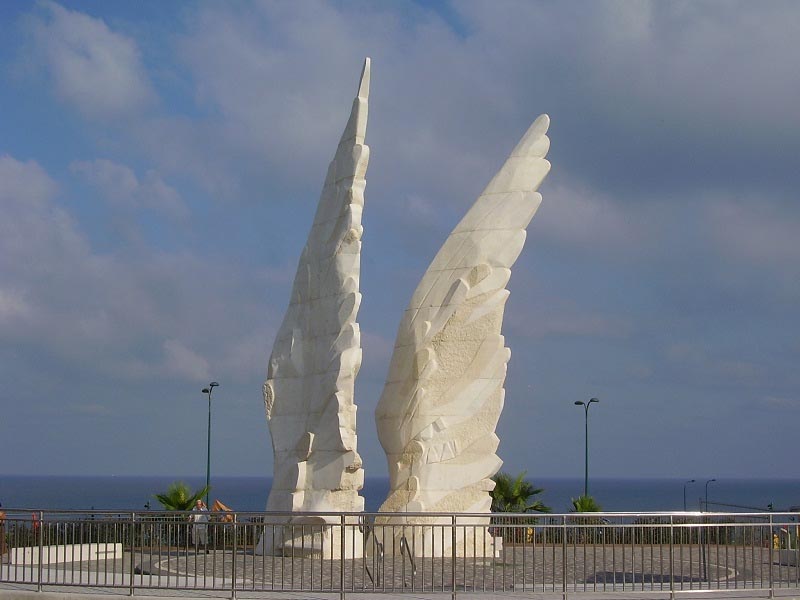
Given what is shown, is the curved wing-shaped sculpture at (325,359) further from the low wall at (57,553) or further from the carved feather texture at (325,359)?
the low wall at (57,553)

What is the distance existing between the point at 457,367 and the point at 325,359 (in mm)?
2636

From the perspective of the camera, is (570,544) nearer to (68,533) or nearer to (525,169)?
(68,533)

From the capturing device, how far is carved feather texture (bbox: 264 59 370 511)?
18.9m

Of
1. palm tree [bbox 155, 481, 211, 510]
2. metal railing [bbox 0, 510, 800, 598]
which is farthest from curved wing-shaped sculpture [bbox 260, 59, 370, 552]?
palm tree [bbox 155, 481, 211, 510]

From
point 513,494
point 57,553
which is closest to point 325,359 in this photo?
point 57,553

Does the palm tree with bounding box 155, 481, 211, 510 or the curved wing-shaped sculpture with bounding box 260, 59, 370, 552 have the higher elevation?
the curved wing-shaped sculpture with bounding box 260, 59, 370, 552

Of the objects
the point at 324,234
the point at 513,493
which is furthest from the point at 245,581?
the point at 513,493

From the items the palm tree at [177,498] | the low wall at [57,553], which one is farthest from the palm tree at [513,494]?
the low wall at [57,553]

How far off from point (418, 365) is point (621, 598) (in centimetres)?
864

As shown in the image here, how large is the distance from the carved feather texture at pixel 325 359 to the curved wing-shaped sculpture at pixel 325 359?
0.02 m

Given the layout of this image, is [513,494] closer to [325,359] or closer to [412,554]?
[325,359]

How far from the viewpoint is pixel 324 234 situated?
66.0 ft

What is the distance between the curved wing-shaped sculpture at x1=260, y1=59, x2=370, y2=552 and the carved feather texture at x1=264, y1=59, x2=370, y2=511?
0.06 ft

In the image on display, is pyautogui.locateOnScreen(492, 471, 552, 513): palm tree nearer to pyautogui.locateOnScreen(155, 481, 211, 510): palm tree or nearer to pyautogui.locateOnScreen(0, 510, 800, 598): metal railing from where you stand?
pyautogui.locateOnScreen(155, 481, 211, 510): palm tree
